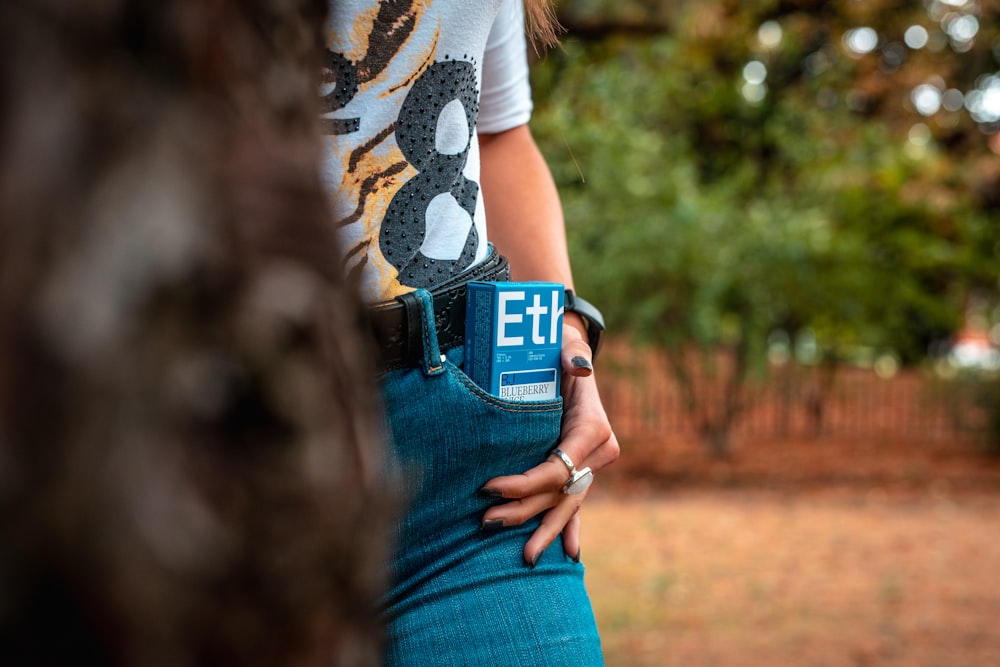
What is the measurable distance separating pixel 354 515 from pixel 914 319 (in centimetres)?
1373

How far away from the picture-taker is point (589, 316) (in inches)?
58.7

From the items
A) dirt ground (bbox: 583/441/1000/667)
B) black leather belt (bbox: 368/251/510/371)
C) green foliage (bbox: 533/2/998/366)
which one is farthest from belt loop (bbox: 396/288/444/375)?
green foliage (bbox: 533/2/998/366)

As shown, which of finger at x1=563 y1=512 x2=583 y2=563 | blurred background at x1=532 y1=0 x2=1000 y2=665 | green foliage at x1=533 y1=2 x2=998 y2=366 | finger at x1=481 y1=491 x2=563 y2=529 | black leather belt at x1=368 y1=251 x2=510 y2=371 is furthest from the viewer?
green foliage at x1=533 y1=2 x2=998 y2=366

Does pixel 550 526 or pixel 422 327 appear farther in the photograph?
pixel 550 526

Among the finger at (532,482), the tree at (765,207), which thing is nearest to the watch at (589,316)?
the finger at (532,482)

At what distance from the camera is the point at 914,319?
1306cm

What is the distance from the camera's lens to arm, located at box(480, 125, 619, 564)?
48.3 inches

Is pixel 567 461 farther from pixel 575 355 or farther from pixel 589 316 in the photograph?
pixel 589 316

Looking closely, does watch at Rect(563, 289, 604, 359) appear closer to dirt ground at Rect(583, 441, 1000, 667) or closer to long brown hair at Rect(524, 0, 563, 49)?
long brown hair at Rect(524, 0, 563, 49)

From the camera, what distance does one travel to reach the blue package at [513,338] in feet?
3.92

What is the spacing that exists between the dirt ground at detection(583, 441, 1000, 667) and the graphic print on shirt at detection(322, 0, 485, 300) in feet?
14.4

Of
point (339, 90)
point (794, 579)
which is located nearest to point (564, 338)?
point (339, 90)

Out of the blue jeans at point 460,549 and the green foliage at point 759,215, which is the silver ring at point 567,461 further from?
the green foliage at point 759,215

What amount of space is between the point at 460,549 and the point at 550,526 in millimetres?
134
